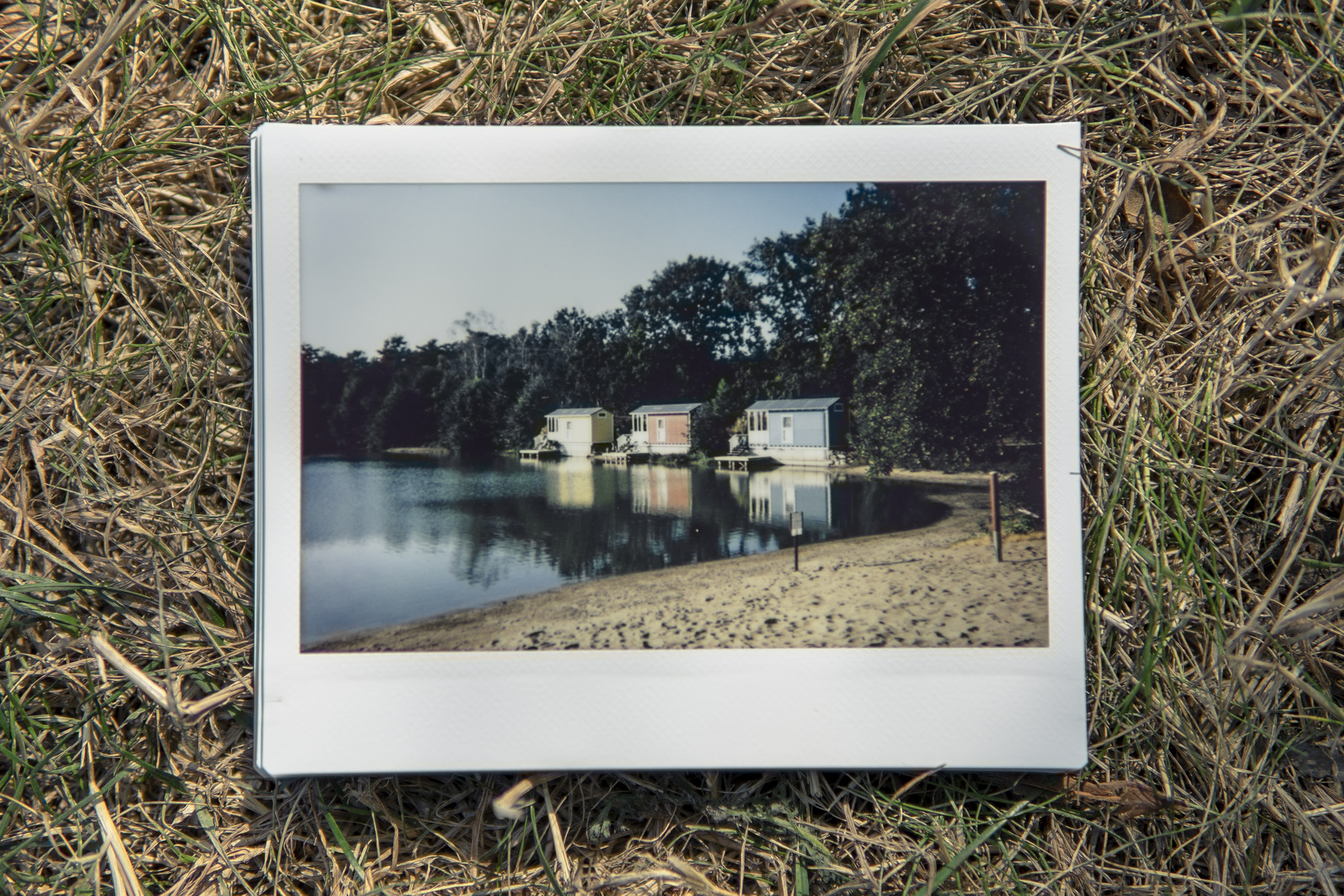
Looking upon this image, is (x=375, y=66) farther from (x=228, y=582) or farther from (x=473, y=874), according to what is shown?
(x=473, y=874)

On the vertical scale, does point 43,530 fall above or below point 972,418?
below

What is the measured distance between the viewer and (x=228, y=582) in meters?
1.24

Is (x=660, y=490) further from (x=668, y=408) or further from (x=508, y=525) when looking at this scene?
(x=508, y=525)

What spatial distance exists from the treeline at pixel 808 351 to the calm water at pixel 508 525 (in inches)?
2.4

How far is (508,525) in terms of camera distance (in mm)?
1203

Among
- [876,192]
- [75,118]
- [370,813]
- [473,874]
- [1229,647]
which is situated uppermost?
[75,118]

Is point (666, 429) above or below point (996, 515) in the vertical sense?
above

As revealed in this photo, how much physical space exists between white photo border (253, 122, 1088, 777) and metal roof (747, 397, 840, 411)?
38 centimetres

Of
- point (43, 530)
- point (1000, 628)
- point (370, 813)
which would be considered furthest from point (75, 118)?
point (1000, 628)

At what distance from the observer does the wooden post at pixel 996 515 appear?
121 cm

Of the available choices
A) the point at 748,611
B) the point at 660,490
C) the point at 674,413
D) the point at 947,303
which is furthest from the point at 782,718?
the point at 947,303

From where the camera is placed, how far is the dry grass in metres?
1.20

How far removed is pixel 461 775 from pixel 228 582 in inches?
20.8

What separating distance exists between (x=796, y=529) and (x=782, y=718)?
12.6 inches
